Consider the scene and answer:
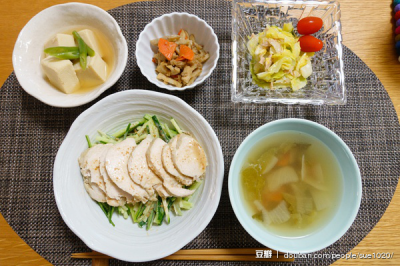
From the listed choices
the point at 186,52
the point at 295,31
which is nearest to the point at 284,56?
the point at 295,31

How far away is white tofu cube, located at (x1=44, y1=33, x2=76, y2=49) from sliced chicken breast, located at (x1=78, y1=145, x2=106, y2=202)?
0.61m

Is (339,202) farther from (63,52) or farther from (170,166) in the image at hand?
(63,52)

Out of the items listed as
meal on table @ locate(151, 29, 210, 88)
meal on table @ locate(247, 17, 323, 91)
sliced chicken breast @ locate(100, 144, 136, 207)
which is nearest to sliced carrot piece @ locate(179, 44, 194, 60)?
meal on table @ locate(151, 29, 210, 88)

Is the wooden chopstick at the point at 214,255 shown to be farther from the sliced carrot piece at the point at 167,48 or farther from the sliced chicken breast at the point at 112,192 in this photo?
the sliced carrot piece at the point at 167,48

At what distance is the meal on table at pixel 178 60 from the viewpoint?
5.44ft

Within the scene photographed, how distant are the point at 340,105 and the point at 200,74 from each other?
34.3 inches

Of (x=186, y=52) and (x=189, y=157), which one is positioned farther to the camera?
(x=186, y=52)

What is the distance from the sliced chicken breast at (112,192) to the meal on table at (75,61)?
0.45 meters

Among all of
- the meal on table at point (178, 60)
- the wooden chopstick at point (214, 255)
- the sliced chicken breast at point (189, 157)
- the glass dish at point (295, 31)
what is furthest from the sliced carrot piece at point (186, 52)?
the wooden chopstick at point (214, 255)

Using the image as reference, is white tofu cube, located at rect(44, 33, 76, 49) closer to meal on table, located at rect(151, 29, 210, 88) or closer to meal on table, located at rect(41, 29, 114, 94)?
meal on table, located at rect(41, 29, 114, 94)

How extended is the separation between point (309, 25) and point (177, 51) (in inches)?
29.1

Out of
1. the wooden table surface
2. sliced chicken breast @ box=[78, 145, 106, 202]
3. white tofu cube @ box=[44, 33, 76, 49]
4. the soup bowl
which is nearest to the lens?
the soup bowl

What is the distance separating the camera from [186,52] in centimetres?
166

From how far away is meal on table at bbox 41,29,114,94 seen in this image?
161cm
